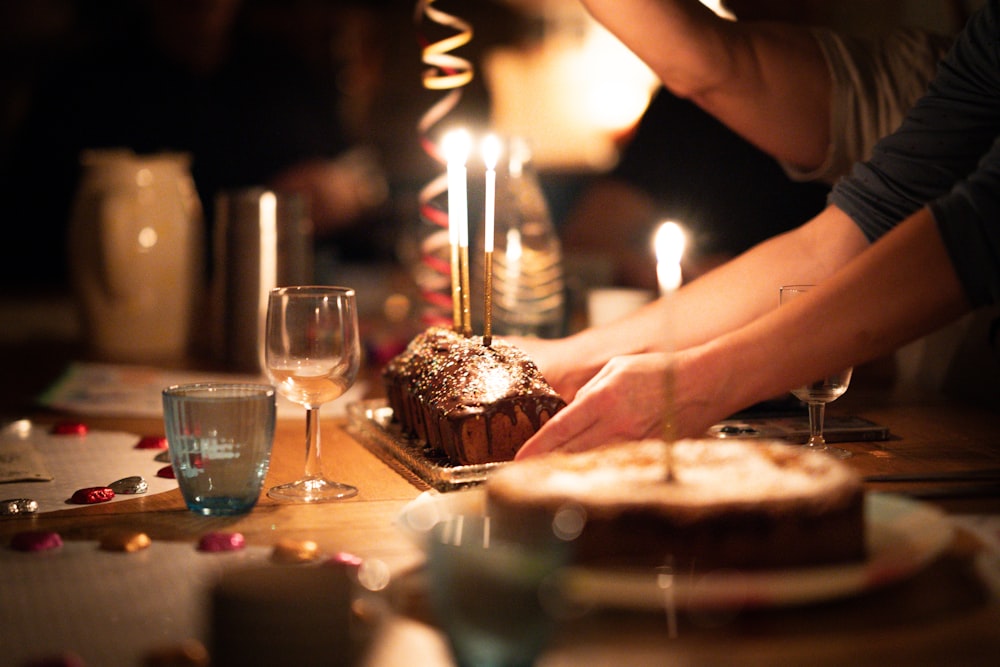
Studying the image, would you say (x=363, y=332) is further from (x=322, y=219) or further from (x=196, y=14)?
(x=196, y=14)

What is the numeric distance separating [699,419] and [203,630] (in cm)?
63

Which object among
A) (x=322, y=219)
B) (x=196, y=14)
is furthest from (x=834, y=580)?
(x=196, y=14)

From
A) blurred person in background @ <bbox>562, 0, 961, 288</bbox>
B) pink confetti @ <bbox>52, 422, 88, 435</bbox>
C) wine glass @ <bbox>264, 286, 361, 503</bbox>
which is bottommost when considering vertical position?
pink confetti @ <bbox>52, 422, 88, 435</bbox>

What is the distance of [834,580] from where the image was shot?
2.78ft

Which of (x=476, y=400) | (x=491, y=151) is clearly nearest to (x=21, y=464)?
(x=476, y=400)

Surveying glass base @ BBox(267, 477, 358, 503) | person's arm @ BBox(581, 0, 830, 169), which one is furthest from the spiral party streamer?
glass base @ BBox(267, 477, 358, 503)

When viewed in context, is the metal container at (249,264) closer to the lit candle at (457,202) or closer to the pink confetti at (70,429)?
the pink confetti at (70,429)

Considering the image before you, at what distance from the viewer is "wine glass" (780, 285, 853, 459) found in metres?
1.49

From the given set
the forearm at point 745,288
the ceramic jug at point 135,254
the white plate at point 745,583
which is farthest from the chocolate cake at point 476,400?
the ceramic jug at point 135,254

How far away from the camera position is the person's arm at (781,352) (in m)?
1.26

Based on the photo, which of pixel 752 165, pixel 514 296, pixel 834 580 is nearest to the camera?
pixel 834 580

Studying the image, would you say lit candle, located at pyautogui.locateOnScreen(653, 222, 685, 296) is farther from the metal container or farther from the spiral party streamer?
the metal container

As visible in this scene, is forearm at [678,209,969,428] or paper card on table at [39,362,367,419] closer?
forearm at [678,209,969,428]

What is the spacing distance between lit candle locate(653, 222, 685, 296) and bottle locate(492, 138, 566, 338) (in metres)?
1.29
